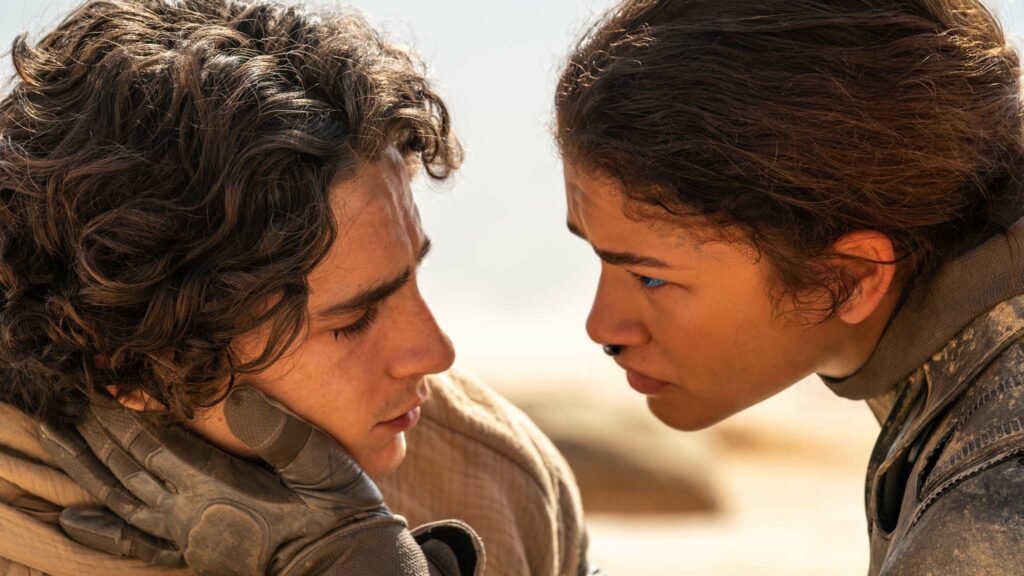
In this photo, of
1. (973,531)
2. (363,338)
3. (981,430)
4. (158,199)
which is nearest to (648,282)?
(363,338)

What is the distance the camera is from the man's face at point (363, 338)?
2.28 m

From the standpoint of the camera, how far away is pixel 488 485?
2863mm

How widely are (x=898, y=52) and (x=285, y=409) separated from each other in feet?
4.35

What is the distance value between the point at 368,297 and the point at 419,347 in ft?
0.51

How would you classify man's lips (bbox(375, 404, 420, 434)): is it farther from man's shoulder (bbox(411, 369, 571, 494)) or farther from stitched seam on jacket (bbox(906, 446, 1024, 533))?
stitched seam on jacket (bbox(906, 446, 1024, 533))

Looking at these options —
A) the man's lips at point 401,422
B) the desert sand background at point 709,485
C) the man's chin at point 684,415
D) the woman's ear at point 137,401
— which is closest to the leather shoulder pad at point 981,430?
the man's chin at point 684,415

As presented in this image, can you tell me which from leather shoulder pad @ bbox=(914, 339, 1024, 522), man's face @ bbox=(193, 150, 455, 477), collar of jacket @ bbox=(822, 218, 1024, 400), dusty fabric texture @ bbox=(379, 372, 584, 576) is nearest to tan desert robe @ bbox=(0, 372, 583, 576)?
dusty fabric texture @ bbox=(379, 372, 584, 576)

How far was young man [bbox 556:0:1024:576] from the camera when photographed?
2314 mm

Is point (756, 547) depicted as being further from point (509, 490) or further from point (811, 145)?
point (811, 145)

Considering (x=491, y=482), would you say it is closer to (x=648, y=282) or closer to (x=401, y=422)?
(x=401, y=422)

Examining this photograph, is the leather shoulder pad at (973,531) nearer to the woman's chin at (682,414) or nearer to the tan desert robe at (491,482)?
the woman's chin at (682,414)

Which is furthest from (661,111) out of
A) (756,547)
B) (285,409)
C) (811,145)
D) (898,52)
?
(756,547)

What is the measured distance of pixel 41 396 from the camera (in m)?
2.25

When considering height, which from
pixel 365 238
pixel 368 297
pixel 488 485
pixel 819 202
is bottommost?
pixel 488 485
